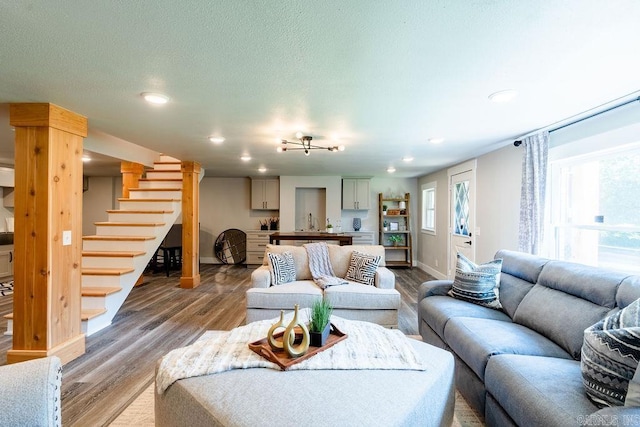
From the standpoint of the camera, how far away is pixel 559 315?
2023mm

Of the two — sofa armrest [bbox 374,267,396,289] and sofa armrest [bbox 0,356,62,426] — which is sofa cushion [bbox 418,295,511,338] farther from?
sofa armrest [bbox 0,356,62,426]

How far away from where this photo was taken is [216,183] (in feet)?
25.8

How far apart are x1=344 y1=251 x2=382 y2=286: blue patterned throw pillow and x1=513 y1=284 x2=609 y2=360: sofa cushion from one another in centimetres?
153

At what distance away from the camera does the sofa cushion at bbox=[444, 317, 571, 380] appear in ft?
6.05

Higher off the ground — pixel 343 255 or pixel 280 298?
pixel 343 255

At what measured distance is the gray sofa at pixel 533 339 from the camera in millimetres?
1359

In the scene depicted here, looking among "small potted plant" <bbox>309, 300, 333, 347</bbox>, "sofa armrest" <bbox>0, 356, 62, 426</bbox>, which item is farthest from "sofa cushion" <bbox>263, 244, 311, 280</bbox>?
"sofa armrest" <bbox>0, 356, 62, 426</bbox>

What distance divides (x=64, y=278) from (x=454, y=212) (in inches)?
218

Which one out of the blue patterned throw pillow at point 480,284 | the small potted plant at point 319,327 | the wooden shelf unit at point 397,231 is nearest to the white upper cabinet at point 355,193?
the wooden shelf unit at point 397,231

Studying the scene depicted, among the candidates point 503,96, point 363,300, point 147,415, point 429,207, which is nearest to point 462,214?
point 429,207

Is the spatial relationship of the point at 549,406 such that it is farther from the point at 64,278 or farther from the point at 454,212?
the point at 454,212

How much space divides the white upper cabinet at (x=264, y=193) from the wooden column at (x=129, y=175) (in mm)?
2641

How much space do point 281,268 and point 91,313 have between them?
80.0 inches

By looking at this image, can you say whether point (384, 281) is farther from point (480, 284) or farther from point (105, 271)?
point (105, 271)
